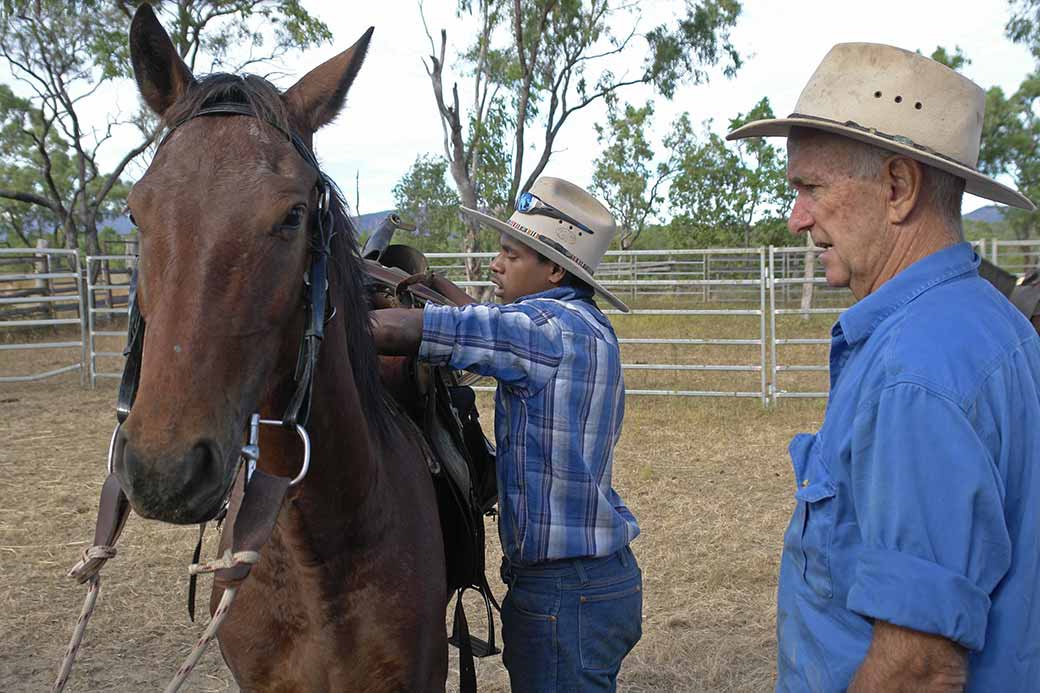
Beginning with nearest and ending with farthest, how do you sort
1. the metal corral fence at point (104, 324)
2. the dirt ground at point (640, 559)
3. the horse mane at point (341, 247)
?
the horse mane at point (341, 247), the dirt ground at point (640, 559), the metal corral fence at point (104, 324)

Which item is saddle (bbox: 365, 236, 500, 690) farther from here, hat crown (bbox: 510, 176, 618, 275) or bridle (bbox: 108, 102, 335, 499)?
bridle (bbox: 108, 102, 335, 499)

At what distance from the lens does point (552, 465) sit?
2.02m

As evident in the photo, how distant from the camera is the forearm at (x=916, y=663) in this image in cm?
101

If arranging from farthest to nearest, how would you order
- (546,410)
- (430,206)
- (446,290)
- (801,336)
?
(430,206) → (801,336) → (446,290) → (546,410)

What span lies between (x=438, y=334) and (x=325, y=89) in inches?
23.2

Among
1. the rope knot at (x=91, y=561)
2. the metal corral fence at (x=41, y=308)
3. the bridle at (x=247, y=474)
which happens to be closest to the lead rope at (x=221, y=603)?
the bridle at (x=247, y=474)

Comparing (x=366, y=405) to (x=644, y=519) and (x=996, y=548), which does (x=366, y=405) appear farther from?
(x=644, y=519)

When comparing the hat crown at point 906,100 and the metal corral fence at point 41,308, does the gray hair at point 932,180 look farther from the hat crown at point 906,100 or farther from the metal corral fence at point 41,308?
the metal corral fence at point 41,308

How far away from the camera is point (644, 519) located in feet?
18.7

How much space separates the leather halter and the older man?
2.79ft

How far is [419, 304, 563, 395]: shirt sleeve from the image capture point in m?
1.88

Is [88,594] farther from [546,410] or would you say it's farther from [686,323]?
[686,323]

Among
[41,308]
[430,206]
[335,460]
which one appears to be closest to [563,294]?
[335,460]

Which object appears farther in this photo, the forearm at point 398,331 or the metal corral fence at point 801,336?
the metal corral fence at point 801,336
